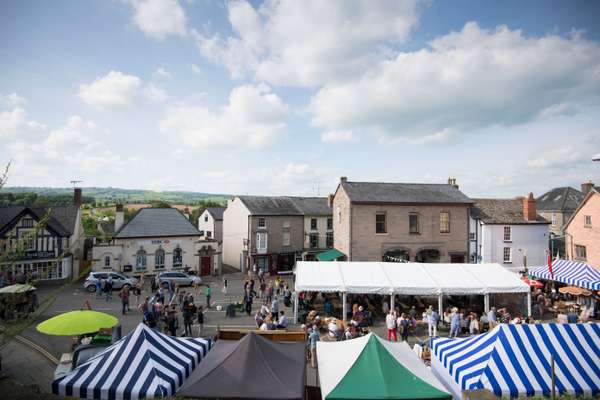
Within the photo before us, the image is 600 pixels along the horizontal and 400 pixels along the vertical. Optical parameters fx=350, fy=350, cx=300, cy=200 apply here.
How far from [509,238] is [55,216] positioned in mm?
38042

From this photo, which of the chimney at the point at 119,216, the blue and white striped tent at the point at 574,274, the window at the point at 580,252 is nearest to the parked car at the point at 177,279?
the chimney at the point at 119,216

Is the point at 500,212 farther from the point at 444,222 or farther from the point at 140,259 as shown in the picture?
the point at 140,259

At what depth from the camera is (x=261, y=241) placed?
116 ft

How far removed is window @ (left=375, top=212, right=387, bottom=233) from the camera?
2716cm

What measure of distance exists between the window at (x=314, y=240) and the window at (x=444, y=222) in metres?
14.4

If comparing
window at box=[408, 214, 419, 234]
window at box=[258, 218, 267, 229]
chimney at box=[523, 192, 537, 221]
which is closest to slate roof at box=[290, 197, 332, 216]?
window at box=[258, 218, 267, 229]

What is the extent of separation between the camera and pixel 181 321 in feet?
58.2

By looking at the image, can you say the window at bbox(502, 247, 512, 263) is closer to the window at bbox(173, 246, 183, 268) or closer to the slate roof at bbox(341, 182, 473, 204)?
the slate roof at bbox(341, 182, 473, 204)

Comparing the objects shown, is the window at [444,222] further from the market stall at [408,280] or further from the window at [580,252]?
the window at [580,252]

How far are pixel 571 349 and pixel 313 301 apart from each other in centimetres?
1371

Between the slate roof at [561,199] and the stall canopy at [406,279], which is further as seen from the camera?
the slate roof at [561,199]

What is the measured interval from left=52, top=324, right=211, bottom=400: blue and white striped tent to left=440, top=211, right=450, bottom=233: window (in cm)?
2362

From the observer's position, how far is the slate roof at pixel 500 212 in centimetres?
2877

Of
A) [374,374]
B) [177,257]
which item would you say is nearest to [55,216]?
[177,257]
